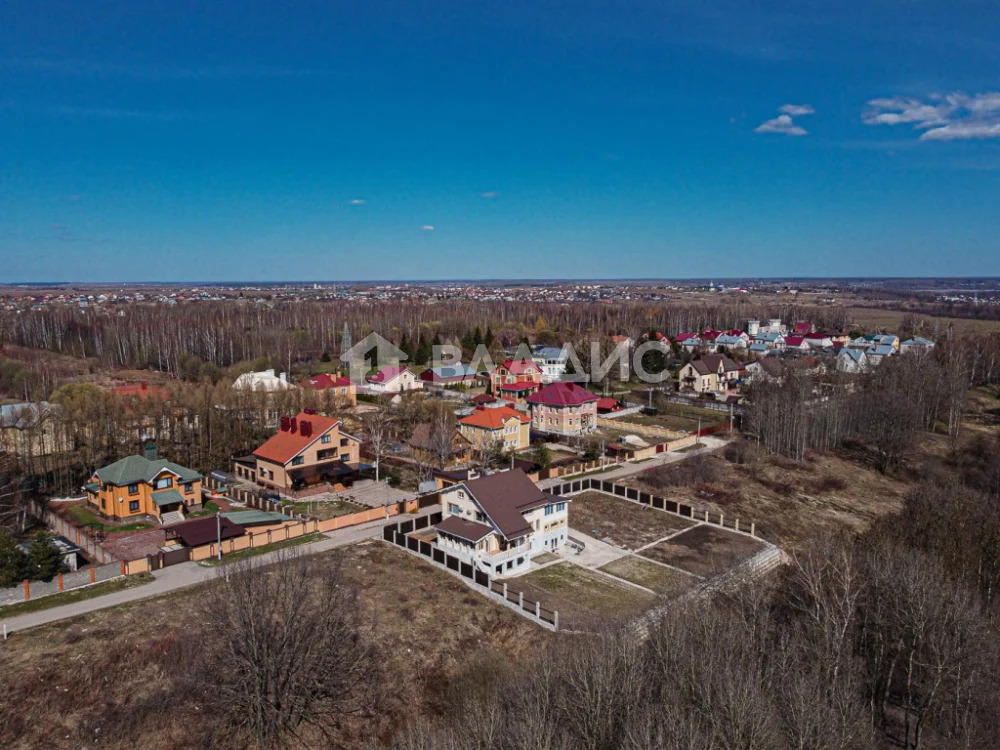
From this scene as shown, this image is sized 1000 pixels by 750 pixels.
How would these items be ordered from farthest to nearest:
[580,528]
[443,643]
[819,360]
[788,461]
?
1. [819,360]
2. [788,461]
3. [580,528]
4. [443,643]

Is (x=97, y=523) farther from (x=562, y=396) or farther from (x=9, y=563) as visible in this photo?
(x=562, y=396)

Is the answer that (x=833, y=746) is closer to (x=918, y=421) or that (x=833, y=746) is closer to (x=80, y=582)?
(x=80, y=582)

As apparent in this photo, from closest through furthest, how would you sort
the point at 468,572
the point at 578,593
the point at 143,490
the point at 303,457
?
the point at 578,593 < the point at 468,572 < the point at 143,490 < the point at 303,457

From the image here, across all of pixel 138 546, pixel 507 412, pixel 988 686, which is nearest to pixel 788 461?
pixel 507 412

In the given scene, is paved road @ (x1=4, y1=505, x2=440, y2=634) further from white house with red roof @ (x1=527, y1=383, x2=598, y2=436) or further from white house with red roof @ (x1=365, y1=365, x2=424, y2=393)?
white house with red roof @ (x1=365, y1=365, x2=424, y2=393)

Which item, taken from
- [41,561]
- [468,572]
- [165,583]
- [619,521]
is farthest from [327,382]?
[468,572]

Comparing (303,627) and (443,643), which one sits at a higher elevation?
(303,627)
